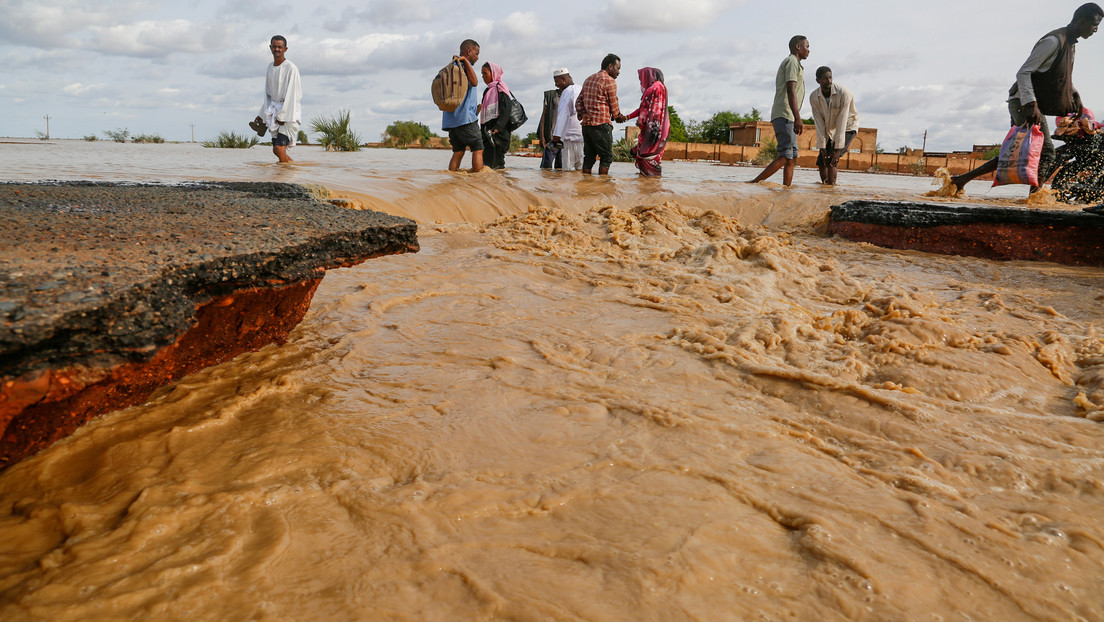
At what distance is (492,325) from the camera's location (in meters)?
3.10

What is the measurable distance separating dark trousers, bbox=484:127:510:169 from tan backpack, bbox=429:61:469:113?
5.40 ft

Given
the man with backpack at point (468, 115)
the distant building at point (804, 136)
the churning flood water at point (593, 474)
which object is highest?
the distant building at point (804, 136)

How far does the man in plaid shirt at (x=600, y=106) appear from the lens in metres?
8.60

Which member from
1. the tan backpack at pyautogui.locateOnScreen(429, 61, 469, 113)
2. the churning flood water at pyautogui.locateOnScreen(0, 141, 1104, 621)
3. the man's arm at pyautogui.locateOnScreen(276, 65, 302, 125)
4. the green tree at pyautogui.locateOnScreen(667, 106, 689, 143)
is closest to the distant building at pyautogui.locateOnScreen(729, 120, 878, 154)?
the green tree at pyautogui.locateOnScreen(667, 106, 689, 143)

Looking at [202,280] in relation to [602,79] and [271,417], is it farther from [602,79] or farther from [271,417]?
[602,79]

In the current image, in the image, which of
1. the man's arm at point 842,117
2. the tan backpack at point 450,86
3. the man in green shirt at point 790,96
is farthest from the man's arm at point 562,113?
the man's arm at point 842,117

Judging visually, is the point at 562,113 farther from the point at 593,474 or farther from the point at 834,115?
the point at 593,474

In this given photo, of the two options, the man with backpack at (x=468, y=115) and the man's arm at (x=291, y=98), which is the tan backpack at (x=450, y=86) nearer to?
the man with backpack at (x=468, y=115)

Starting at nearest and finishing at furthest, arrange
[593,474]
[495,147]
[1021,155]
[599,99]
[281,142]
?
[593,474] → [1021,155] → [281,142] → [599,99] → [495,147]

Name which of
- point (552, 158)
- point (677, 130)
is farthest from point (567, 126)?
point (677, 130)

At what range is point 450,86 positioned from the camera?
746 cm

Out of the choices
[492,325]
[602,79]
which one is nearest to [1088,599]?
[492,325]

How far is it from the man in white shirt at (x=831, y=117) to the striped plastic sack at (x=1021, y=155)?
6.54ft

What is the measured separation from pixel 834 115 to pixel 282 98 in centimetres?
720
